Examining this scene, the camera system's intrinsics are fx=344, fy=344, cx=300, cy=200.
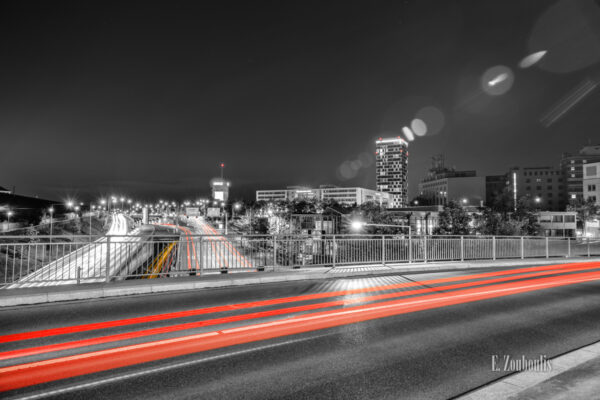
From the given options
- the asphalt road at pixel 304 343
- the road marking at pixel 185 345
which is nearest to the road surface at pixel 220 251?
the asphalt road at pixel 304 343

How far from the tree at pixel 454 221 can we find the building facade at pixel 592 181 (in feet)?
244

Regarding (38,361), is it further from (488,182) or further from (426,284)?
(488,182)

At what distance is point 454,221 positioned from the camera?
3797cm

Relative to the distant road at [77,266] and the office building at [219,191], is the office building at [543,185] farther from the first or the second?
the distant road at [77,266]

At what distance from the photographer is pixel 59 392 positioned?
394cm

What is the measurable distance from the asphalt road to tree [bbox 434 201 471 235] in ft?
96.0

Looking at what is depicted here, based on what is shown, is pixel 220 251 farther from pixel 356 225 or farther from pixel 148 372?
pixel 356 225

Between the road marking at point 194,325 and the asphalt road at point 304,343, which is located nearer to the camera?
the asphalt road at point 304,343

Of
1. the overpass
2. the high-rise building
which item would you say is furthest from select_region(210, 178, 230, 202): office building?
the high-rise building

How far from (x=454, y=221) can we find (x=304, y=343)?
36.6 m

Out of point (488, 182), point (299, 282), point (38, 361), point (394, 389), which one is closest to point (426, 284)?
point (299, 282)

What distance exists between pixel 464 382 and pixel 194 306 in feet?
19.2

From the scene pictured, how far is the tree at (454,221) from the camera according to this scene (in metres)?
37.6

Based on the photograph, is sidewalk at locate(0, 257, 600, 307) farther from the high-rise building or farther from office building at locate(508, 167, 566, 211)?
the high-rise building
